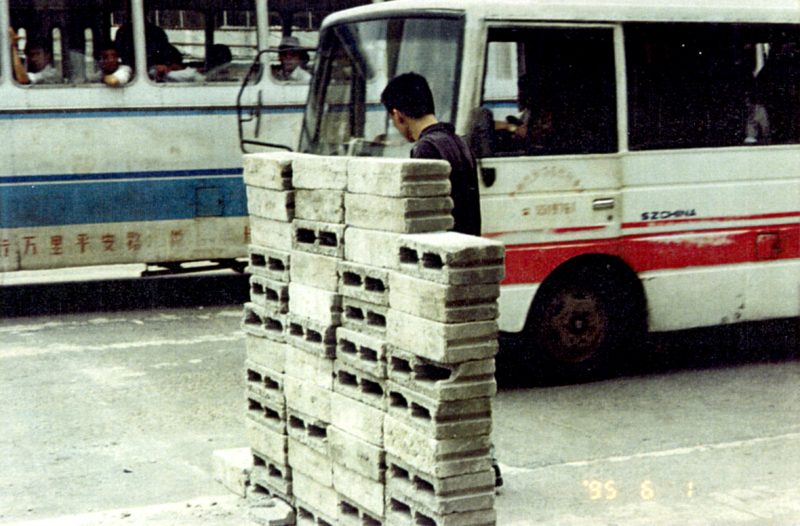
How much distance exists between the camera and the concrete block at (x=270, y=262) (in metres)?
6.32

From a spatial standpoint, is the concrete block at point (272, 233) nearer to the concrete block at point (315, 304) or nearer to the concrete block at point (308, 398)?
the concrete block at point (315, 304)

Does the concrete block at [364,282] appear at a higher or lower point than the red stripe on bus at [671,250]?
higher

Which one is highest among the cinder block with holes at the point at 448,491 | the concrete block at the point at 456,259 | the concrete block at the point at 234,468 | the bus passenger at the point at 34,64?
the bus passenger at the point at 34,64

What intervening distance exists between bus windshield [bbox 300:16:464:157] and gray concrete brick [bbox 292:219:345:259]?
295 centimetres

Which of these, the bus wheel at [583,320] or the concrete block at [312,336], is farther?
the bus wheel at [583,320]

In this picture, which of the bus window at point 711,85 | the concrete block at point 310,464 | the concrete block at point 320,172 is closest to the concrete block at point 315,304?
the concrete block at point 320,172

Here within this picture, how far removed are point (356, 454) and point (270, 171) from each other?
1.44 meters

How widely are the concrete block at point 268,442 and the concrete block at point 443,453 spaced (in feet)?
3.76

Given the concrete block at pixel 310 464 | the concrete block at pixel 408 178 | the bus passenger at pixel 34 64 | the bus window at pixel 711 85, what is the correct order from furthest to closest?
the bus passenger at pixel 34 64 → the bus window at pixel 711 85 → the concrete block at pixel 310 464 → the concrete block at pixel 408 178

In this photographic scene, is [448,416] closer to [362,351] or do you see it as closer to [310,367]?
[362,351]

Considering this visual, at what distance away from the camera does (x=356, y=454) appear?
5.61 m

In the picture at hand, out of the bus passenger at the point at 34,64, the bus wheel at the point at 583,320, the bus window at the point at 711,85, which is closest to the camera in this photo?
the bus wheel at the point at 583,320

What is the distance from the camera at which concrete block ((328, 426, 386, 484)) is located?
215 inches

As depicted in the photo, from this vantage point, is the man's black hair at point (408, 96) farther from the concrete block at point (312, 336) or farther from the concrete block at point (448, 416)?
the concrete block at point (448, 416)
